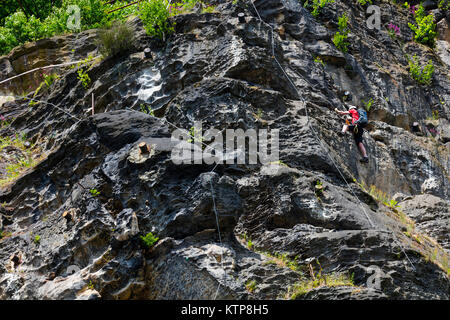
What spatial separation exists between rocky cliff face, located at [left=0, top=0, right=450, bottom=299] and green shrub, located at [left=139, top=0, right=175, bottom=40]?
0.84 ft

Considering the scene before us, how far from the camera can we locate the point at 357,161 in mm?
10844

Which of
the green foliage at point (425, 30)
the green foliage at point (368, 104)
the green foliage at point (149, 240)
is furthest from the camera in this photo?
the green foliage at point (425, 30)

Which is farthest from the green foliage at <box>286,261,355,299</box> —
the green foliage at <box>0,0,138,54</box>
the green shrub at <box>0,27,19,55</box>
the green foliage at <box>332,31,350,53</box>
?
the green shrub at <box>0,27,19,55</box>

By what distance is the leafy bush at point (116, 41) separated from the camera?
39.5 ft

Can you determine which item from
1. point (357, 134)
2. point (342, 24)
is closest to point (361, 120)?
point (357, 134)

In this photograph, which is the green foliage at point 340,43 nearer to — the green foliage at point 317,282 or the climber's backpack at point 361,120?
the climber's backpack at point 361,120

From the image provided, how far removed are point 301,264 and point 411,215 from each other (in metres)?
3.35

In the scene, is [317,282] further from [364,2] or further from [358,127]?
[364,2]

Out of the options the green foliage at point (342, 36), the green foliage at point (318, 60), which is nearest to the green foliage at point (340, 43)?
the green foliage at point (342, 36)

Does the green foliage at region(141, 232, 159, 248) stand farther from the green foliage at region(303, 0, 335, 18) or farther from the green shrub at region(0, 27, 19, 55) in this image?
the green shrub at region(0, 27, 19, 55)

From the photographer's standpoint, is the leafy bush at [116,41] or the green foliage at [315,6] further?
the green foliage at [315,6]

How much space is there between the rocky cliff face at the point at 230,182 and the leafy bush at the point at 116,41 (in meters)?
0.24

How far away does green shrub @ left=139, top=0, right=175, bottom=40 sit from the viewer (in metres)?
11.9
